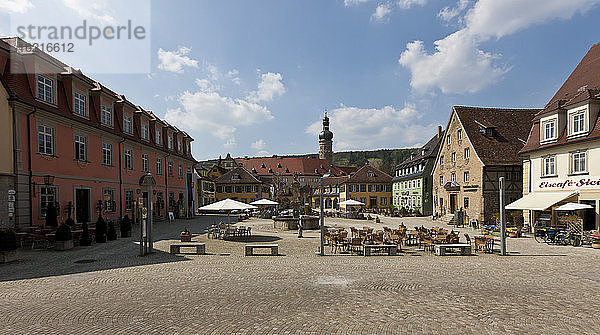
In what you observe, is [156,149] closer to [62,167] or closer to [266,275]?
[62,167]

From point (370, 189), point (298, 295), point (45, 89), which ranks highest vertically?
point (45, 89)

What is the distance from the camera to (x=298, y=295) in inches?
364

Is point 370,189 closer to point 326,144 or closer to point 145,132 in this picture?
point 145,132

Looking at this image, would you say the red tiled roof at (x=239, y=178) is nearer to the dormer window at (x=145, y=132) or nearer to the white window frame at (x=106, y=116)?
the dormer window at (x=145, y=132)

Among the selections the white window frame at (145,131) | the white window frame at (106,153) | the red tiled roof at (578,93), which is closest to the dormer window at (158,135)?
the white window frame at (145,131)

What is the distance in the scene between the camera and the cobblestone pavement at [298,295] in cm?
719

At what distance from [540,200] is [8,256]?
2991cm

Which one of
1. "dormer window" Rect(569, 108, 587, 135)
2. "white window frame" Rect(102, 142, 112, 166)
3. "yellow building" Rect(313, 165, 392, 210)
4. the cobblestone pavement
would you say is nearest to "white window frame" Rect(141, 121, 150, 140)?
"white window frame" Rect(102, 142, 112, 166)

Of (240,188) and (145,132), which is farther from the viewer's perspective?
(240,188)

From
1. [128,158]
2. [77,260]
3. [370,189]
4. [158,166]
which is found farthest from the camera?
[370,189]

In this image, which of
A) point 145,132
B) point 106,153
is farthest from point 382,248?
point 145,132

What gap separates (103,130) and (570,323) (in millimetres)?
27897

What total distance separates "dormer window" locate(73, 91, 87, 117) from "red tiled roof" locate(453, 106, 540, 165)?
109 feet

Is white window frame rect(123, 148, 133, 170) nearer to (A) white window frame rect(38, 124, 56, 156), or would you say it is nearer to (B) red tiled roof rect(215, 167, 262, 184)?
(A) white window frame rect(38, 124, 56, 156)
